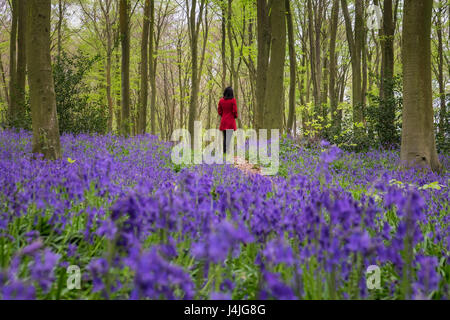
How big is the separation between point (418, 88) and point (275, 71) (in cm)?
435

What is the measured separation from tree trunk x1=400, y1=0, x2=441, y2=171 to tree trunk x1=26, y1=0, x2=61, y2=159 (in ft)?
21.1

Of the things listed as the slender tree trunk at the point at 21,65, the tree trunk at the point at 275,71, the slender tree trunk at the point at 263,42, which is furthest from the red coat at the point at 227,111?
the slender tree trunk at the point at 21,65

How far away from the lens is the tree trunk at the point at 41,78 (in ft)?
17.3

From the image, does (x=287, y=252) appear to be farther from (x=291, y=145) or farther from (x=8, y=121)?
(x=8, y=121)

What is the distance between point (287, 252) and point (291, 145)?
8.96 meters

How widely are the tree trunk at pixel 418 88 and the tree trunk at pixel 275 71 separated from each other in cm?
387

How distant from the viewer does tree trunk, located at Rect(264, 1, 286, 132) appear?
32.0 feet

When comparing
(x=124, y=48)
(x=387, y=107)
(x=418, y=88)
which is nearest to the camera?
(x=418, y=88)

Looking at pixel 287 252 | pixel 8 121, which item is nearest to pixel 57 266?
pixel 287 252

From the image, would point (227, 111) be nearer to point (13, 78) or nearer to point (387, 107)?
point (387, 107)

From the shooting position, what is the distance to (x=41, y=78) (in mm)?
5316

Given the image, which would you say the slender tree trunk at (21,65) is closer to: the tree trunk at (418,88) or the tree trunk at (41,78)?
the tree trunk at (41,78)

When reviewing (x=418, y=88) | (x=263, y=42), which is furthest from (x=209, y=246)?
(x=263, y=42)

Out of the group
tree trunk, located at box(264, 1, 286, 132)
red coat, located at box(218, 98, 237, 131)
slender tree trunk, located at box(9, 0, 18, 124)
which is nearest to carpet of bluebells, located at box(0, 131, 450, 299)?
red coat, located at box(218, 98, 237, 131)
